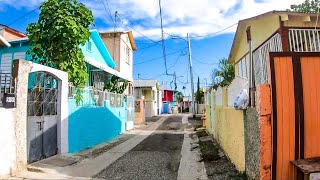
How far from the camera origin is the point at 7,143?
7176mm

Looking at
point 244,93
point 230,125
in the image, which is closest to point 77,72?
point 230,125

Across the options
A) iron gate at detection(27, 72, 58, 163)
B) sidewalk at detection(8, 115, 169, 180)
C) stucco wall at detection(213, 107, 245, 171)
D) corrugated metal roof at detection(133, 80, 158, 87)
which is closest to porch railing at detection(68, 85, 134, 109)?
iron gate at detection(27, 72, 58, 163)

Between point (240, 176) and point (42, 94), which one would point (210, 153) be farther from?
point (42, 94)

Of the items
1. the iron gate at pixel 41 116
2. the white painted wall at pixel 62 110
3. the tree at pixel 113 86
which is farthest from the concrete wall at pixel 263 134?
the tree at pixel 113 86

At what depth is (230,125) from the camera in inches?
356

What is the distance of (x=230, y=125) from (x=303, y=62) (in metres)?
3.74

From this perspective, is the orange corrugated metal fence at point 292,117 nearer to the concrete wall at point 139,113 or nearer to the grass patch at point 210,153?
the grass patch at point 210,153

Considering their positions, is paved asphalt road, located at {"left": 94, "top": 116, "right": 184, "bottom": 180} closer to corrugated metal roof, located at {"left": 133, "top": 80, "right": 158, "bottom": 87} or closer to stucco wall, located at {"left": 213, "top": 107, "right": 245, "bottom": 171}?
stucco wall, located at {"left": 213, "top": 107, "right": 245, "bottom": 171}

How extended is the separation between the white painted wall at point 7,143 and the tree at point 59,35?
11.8 ft

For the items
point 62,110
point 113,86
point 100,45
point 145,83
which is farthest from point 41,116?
point 145,83

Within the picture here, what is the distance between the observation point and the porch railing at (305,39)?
7000mm

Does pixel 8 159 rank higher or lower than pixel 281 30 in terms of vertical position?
lower

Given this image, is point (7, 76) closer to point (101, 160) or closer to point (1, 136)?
point (1, 136)

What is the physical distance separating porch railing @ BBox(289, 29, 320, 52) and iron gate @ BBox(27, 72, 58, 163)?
22.2ft
